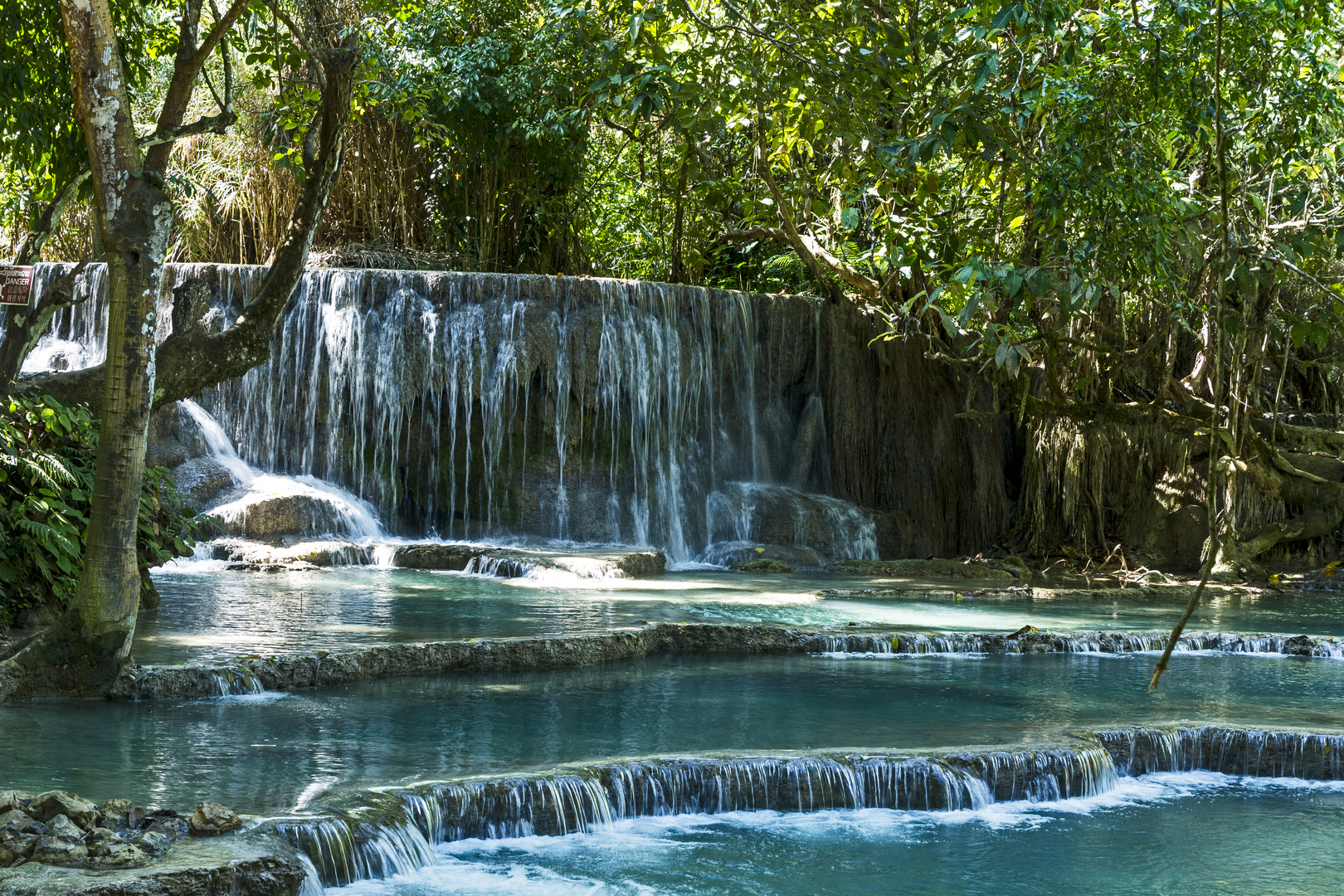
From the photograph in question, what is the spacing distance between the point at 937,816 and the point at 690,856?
133cm

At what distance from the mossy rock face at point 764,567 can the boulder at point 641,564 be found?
1.26 meters

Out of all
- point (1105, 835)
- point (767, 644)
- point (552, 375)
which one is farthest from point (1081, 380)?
point (1105, 835)

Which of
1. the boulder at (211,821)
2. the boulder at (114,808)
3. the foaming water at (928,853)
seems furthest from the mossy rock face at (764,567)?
the boulder at (114,808)

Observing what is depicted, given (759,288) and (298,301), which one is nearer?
(298,301)

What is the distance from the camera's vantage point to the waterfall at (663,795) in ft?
16.5

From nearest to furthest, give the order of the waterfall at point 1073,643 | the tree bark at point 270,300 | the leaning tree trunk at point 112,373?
the leaning tree trunk at point 112,373 → the tree bark at point 270,300 → the waterfall at point 1073,643

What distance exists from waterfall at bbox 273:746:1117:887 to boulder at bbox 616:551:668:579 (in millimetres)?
7577

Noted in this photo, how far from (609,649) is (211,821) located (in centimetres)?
444

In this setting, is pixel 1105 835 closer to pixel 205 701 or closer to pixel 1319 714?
pixel 1319 714

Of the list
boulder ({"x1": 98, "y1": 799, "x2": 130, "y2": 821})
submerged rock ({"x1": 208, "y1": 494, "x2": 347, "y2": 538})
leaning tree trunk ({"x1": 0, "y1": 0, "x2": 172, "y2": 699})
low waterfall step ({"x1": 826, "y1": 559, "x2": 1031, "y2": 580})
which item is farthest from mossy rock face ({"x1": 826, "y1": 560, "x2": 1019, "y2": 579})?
boulder ({"x1": 98, "y1": 799, "x2": 130, "y2": 821})

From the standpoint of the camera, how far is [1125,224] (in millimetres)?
7883

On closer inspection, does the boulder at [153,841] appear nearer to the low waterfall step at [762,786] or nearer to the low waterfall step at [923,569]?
the low waterfall step at [762,786]

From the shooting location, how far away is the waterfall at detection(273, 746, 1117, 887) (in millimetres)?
5039

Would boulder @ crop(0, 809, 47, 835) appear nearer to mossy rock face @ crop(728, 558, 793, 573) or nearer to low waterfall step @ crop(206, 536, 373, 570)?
low waterfall step @ crop(206, 536, 373, 570)
